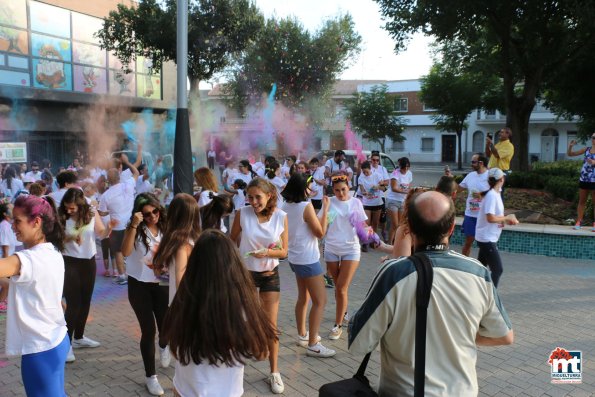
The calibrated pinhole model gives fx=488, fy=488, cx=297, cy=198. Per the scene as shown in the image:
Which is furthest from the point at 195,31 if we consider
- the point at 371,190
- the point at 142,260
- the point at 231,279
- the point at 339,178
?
the point at 231,279

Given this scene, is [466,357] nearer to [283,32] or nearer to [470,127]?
[283,32]

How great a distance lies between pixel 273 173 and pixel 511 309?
5969 mm

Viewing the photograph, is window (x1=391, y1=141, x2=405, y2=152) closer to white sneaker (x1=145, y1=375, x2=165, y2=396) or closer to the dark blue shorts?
the dark blue shorts

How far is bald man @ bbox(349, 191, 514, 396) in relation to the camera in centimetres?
197

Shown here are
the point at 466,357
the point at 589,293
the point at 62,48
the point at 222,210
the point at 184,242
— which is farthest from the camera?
the point at 62,48

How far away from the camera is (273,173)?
10.7 m

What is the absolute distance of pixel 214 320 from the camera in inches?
89.3

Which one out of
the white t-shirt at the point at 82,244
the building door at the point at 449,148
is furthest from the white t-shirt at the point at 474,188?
the building door at the point at 449,148

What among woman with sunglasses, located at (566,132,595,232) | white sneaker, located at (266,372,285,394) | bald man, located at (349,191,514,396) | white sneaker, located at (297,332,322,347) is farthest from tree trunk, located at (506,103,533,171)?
bald man, located at (349,191,514,396)

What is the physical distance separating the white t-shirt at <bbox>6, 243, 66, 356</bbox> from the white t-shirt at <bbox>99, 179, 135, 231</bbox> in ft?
13.6

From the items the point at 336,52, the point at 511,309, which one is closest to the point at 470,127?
the point at 336,52

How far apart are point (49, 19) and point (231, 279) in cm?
2206

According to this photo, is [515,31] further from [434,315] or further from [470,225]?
[434,315]

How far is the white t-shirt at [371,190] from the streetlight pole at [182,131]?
3.73 metres
